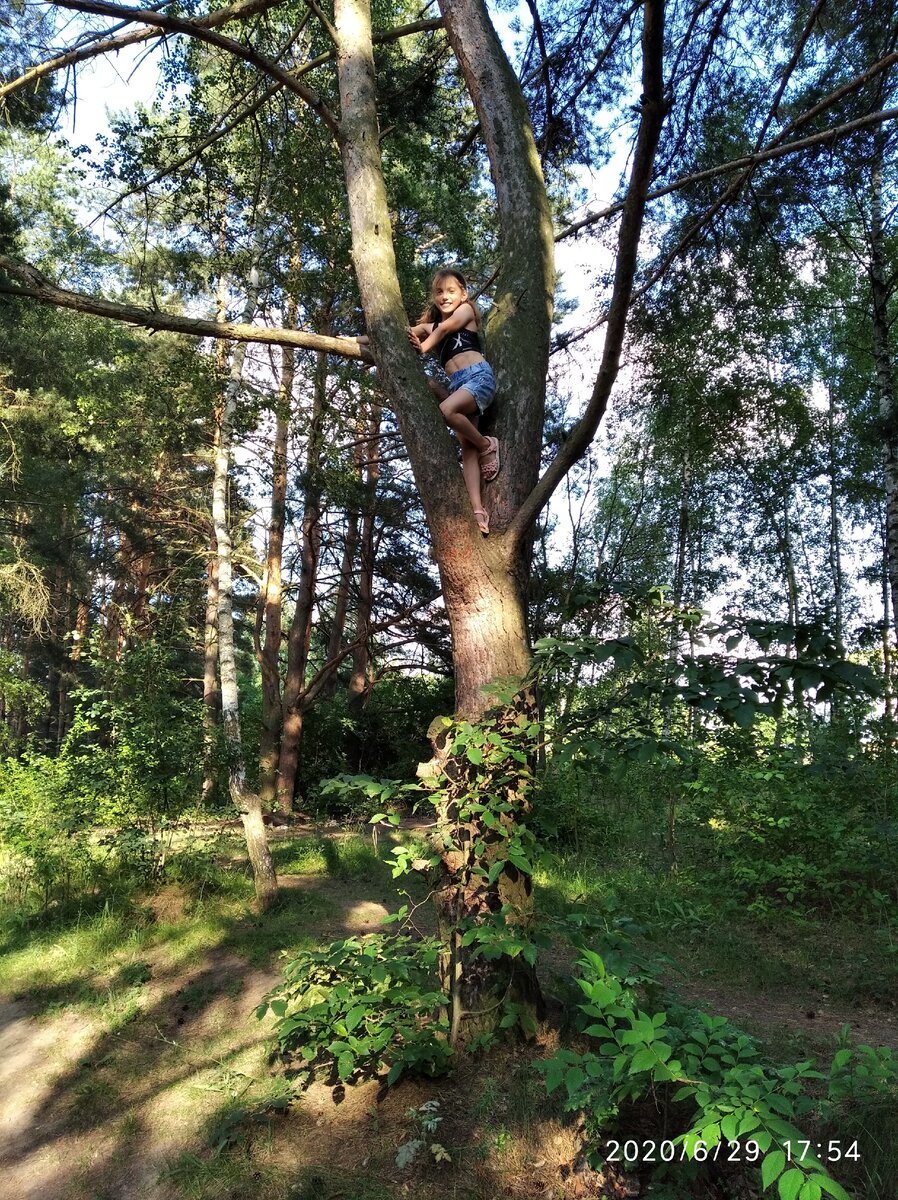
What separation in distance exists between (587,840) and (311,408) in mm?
6349

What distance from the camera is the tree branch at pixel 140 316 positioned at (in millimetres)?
2773

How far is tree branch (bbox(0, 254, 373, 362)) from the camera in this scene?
277cm

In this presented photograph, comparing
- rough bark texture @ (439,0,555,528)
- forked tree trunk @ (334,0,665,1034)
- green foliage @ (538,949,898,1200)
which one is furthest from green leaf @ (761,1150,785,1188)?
rough bark texture @ (439,0,555,528)

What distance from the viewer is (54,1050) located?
145 inches

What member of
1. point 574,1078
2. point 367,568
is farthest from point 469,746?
point 367,568

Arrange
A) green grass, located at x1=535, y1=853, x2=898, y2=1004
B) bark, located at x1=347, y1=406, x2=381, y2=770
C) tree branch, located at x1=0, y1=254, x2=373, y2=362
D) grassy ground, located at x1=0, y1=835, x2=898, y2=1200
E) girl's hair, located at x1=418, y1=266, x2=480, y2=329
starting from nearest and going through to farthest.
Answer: grassy ground, located at x1=0, y1=835, x2=898, y2=1200 < tree branch, located at x1=0, y1=254, x2=373, y2=362 < girl's hair, located at x1=418, y1=266, x2=480, y2=329 < green grass, located at x1=535, y1=853, x2=898, y2=1004 < bark, located at x1=347, y1=406, x2=381, y2=770

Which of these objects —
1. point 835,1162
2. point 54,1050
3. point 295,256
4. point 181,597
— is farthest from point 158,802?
point 181,597

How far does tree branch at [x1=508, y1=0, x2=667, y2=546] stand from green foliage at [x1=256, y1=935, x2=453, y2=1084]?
5.78 ft

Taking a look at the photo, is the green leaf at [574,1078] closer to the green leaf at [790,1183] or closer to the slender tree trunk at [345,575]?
the green leaf at [790,1183]

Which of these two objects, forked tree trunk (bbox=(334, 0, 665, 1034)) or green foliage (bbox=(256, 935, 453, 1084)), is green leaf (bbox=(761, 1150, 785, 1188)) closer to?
forked tree trunk (bbox=(334, 0, 665, 1034))

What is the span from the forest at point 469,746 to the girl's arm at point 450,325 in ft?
0.44

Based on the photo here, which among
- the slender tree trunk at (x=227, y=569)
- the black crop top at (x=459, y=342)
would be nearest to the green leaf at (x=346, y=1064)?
the black crop top at (x=459, y=342)

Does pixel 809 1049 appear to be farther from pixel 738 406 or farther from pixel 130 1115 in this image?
pixel 738 406

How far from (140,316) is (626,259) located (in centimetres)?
200
